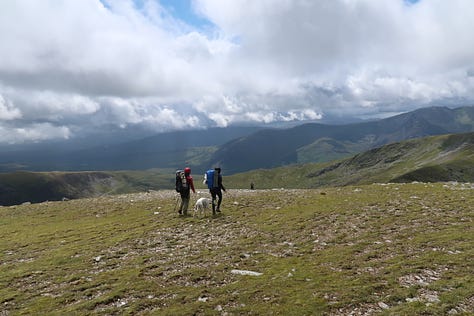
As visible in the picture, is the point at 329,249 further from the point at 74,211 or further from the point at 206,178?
the point at 74,211

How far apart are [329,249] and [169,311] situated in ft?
32.5

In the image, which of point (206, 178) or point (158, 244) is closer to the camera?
point (158, 244)

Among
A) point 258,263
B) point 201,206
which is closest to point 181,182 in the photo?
Result: point 201,206

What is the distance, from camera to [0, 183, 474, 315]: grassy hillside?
11227 millimetres

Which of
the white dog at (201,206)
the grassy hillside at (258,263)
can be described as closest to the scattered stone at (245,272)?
the grassy hillside at (258,263)

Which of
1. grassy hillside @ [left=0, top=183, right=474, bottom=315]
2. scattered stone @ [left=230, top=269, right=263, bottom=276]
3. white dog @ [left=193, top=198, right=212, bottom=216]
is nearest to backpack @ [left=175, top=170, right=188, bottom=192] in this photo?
white dog @ [left=193, top=198, right=212, bottom=216]

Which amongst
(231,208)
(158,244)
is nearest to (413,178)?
(231,208)

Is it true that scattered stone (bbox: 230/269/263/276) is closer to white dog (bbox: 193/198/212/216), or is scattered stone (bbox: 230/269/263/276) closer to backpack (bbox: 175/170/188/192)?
white dog (bbox: 193/198/212/216)

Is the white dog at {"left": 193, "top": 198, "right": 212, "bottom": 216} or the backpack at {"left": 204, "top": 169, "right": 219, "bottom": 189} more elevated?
the backpack at {"left": 204, "top": 169, "right": 219, "bottom": 189}

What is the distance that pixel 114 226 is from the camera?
27672mm

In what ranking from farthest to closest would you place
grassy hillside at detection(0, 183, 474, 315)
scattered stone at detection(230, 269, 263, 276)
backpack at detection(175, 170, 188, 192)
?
backpack at detection(175, 170, 188, 192), scattered stone at detection(230, 269, 263, 276), grassy hillside at detection(0, 183, 474, 315)

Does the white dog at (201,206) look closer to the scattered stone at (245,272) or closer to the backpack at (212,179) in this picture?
the backpack at (212,179)

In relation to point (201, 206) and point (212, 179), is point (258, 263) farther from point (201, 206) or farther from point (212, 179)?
point (212, 179)

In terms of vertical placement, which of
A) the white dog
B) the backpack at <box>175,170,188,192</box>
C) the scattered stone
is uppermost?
the backpack at <box>175,170,188,192</box>
